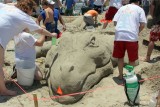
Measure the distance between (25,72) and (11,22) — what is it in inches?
36.3

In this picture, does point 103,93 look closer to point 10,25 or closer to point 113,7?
point 10,25

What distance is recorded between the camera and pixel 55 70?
17.5 feet

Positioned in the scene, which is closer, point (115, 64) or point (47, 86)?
point (47, 86)

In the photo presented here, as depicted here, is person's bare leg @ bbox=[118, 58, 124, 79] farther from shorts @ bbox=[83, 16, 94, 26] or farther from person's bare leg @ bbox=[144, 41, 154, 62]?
shorts @ bbox=[83, 16, 94, 26]

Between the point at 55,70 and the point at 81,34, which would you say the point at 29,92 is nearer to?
the point at 55,70

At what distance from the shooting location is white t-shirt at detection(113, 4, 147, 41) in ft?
18.1

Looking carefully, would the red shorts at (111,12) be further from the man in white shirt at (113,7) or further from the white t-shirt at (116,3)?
the white t-shirt at (116,3)

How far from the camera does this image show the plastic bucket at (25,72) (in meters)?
5.62

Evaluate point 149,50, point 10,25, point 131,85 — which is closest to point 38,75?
point 10,25

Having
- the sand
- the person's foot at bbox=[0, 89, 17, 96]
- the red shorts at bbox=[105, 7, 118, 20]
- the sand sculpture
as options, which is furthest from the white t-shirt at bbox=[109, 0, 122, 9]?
the person's foot at bbox=[0, 89, 17, 96]

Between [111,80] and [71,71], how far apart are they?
954 millimetres

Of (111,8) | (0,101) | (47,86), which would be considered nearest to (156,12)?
(111,8)

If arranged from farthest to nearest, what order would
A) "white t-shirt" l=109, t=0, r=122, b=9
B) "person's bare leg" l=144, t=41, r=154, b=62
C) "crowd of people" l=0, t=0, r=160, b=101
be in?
1. "white t-shirt" l=109, t=0, r=122, b=9
2. "person's bare leg" l=144, t=41, r=154, b=62
3. "crowd of people" l=0, t=0, r=160, b=101

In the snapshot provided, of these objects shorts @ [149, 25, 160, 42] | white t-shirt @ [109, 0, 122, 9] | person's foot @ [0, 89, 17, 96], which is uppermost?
white t-shirt @ [109, 0, 122, 9]
